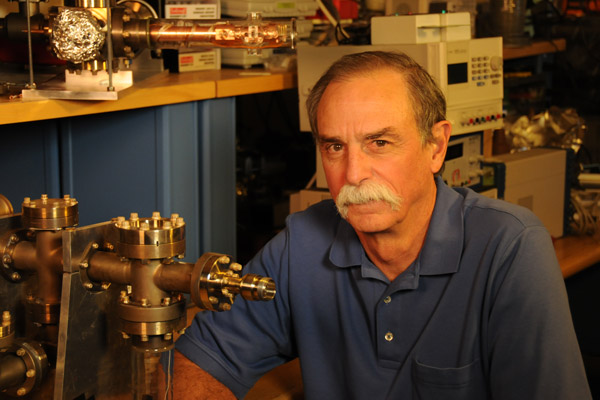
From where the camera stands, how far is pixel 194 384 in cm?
136

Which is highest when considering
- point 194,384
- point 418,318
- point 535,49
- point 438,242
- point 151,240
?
point 535,49

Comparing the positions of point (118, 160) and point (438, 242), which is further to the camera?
point (118, 160)

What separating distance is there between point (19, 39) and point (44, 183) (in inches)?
17.2

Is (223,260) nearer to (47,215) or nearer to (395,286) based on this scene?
(47,215)

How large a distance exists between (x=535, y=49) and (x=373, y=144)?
2.14 metres

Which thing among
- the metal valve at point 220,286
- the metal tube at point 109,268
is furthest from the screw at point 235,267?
the metal tube at point 109,268

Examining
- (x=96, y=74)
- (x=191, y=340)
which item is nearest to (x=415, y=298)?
(x=191, y=340)

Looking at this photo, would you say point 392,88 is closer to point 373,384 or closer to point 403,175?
point 403,175

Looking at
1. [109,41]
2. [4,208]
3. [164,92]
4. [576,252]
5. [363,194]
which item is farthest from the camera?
[576,252]

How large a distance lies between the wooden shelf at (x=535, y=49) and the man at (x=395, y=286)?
1640 millimetres

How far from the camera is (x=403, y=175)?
4.37 ft

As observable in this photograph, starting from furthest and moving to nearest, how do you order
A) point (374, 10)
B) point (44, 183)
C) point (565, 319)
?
point (374, 10)
point (44, 183)
point (565, 319)

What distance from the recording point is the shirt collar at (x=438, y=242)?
1322 mm

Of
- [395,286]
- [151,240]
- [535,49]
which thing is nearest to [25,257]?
[151,240]
